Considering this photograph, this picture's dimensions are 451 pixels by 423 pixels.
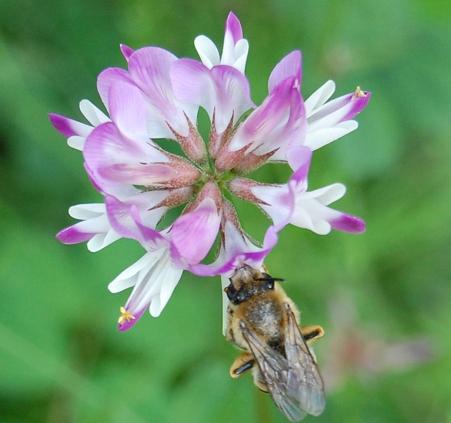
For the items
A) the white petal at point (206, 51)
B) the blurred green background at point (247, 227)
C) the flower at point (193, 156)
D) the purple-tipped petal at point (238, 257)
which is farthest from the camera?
the blurred green background at point (247, 227)

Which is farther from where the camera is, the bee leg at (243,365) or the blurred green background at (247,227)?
the blurred green background at (247,227)

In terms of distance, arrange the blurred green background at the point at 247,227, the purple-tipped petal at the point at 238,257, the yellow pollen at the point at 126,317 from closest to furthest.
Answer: the purple-tipped petal at the point at 238,257 < the yellow pollen at the point at 126,317 < the blurred green background at the point at 247,227

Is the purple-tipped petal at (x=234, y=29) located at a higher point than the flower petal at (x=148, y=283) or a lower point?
higher

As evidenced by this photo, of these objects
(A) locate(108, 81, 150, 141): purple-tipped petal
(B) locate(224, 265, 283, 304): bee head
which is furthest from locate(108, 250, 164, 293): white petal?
(A) locate(108, 81, 150, 141): purple-tipped petal

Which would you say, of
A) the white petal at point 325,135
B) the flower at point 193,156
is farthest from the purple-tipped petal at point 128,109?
the white petal at point 325,135

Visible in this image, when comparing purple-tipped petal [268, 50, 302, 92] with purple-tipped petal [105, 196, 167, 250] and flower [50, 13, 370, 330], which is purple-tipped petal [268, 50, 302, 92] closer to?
flower [50, 13, 370, 330]

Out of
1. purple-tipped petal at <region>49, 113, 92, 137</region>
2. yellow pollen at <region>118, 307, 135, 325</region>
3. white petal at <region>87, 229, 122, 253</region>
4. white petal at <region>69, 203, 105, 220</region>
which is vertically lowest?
yellow pollen at <region>118, 307, 135, 325</region>

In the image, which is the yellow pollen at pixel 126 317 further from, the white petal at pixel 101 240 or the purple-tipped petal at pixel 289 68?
the purple-tipped petal at pixel 289 68

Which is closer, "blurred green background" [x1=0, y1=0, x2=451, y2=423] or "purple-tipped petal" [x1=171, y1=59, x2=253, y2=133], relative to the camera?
"purple-tipped petal" [x1=171, y1=59, x2=253, y2=133]
